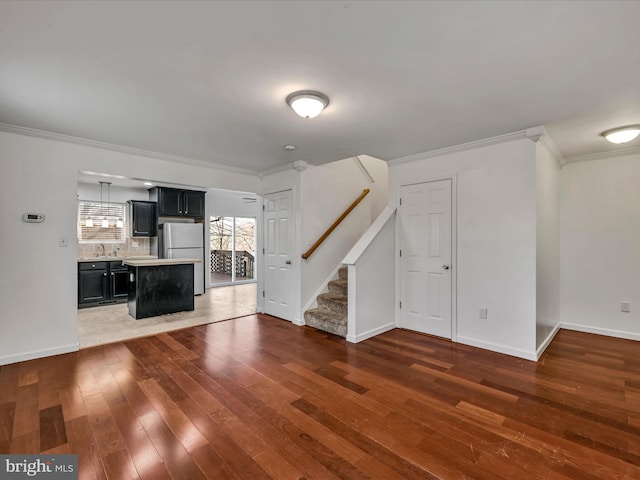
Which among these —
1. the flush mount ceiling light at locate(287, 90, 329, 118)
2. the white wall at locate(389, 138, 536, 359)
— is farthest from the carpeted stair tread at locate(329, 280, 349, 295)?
the flush mount ceiling light at locate(287, 90, 329, 118)

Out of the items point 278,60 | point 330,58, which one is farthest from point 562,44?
point 278,60

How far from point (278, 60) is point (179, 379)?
2746 mm

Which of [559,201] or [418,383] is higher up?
[559,201]

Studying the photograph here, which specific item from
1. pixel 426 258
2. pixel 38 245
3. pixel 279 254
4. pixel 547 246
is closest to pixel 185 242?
pixel 279 254

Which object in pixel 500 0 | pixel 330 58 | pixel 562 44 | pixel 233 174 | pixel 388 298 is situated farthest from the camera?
pixel 233 174

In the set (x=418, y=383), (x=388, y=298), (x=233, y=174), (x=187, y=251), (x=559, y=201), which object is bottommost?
(x=418, y=383)

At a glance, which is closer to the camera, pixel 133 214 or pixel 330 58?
pixel 330 58

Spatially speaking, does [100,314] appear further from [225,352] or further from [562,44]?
[562,44]

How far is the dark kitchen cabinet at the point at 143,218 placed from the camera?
6.56m

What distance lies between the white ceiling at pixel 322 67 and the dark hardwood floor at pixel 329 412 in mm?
2430

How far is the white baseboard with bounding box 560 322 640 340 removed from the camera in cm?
390

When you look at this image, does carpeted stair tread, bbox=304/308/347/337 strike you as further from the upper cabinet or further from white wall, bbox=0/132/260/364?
the upper cabinet

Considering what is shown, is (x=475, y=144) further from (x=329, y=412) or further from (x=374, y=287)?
(x=329, y=412)

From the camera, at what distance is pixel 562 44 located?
6.02 ft
